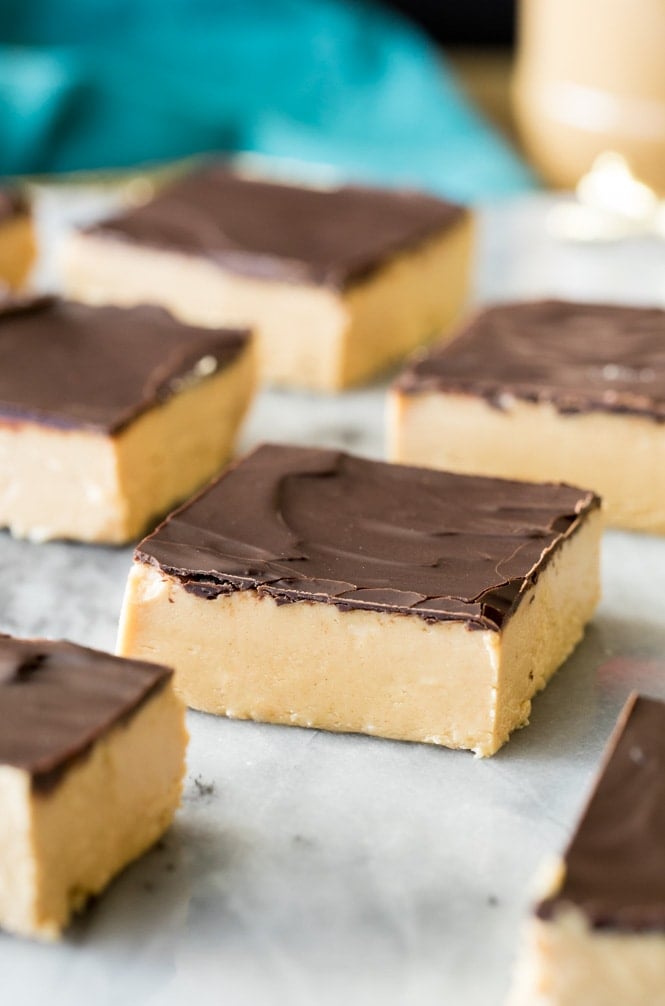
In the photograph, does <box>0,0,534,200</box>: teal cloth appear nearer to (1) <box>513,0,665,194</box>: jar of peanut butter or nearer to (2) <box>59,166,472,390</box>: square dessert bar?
(1) <box>513,0,665,194</box>: jar of peanut butter

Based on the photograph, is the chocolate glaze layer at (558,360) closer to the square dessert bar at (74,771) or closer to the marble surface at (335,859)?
the marble surface at (335,859)

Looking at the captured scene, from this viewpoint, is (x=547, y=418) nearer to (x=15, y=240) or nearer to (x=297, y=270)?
(x=297, y=270)

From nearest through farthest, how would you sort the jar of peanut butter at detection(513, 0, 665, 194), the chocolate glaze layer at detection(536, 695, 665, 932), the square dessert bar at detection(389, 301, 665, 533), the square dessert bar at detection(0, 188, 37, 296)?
the chocolate glaze layer at detection(536, 695, 665, 932), the square dessert bar at detection(389, 301, 665, 533), the square dessert bar at detection(0, 188, 37, 296), the jar of peanut butter at detection(513, 0, 665, 194)

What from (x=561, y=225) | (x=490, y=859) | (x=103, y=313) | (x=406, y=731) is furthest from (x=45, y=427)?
(x=561, y=225)

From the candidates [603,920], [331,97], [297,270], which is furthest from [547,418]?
[331,97]

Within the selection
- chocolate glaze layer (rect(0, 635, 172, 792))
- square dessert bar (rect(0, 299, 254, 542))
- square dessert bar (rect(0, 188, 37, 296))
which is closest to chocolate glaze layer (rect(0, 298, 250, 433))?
square dessert bar (rect(0, 299, 254, 542))
